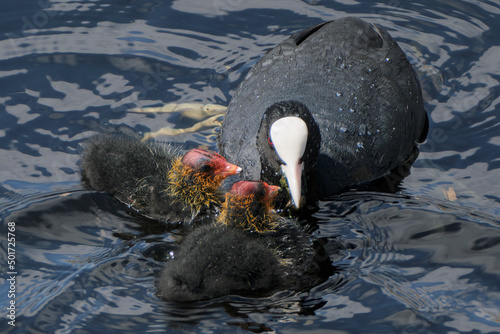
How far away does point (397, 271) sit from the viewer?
5160mm

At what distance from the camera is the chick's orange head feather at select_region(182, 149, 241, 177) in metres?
5.58

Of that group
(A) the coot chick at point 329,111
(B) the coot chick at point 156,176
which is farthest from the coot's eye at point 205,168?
(A) the coot chick at point 329,111

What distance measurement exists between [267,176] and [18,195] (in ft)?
6.12

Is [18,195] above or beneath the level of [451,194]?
beneath

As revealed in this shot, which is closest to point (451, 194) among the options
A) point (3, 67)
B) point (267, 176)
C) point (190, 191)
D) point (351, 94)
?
point (351, 94)

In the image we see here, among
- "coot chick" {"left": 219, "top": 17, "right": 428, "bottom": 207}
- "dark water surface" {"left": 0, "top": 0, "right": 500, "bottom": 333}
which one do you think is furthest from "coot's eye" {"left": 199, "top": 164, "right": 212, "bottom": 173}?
"dark water surface" {"left": 0, "top": 0, "right": 500, "bottom": 333}

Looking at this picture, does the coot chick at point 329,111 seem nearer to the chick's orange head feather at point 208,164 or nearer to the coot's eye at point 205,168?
the chick's orange head feather at point 208,164

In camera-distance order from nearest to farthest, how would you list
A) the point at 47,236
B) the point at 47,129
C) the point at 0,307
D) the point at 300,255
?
the point at 0,307 < the point at 300,255 < the point at 47,236 < the point at 47,129

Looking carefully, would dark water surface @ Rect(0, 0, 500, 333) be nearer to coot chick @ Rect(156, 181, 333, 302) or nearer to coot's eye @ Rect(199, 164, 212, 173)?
coot chick @ Rect(156, 181, 333, 302)

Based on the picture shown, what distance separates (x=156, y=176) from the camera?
571 cm

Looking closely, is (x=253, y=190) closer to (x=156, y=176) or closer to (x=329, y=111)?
(x=156, y=176)

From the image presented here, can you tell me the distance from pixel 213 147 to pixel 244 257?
204 centimetres

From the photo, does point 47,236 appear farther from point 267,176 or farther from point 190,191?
point 267,176

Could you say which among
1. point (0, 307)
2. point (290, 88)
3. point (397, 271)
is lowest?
point (0, 307)
